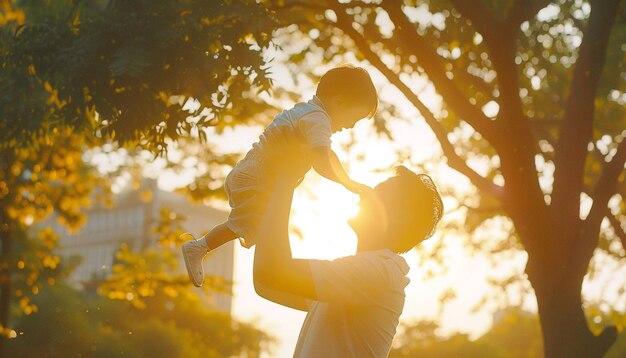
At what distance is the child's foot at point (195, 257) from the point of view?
13.9 feet

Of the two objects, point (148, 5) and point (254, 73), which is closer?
point (254, 73)

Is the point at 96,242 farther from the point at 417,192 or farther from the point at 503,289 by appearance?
the point at 417,192

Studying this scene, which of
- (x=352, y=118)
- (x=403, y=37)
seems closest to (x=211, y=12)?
(x=403, y=37)

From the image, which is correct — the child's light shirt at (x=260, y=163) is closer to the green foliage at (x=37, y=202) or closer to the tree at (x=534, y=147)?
the tree at (x=534, y=147)

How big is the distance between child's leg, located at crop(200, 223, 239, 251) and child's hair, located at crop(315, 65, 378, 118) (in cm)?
93

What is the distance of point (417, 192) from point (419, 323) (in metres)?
54.1

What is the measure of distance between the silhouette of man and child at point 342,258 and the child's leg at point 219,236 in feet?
2.25

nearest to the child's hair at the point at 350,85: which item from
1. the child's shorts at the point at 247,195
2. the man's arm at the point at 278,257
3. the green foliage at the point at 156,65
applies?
the child's shorts at the point at 247,195

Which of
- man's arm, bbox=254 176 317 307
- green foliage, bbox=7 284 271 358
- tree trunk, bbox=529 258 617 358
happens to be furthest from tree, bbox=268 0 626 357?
man's arm, bbox=254 176 317 307

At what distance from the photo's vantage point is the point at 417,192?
299cm

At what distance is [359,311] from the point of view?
2912mm

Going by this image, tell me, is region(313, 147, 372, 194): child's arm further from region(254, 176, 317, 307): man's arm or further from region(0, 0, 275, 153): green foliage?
region(0, 0, 275, 153): green foliage

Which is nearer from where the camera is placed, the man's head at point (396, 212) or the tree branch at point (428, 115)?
the man's head at point (396, 212)

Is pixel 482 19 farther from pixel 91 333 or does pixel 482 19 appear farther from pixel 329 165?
pixel 91 333
